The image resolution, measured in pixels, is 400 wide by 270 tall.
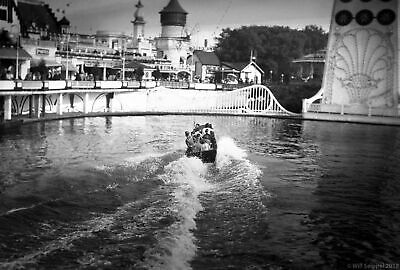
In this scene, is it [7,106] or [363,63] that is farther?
[363,63]

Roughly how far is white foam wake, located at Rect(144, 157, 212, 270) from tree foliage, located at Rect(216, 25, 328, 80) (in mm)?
80548

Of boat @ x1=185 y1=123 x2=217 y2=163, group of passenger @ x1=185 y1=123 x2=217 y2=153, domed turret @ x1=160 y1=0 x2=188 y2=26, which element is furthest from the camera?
domed turret @ x1=160 y1=0 x2=188 y2=26

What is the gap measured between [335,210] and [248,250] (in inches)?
247

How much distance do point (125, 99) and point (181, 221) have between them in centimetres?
4453

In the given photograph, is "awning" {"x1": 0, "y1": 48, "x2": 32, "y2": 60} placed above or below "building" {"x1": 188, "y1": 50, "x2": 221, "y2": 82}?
below

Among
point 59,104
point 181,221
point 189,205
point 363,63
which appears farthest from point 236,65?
point 181,221

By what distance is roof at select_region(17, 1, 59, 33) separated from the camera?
72062mm

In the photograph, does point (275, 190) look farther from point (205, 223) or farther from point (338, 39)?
point (338, 39)

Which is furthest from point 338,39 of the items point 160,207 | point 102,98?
point 160,207

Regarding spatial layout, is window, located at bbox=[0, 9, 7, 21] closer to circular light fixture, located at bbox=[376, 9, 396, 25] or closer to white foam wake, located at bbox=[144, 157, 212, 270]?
white foam wake, located at bbox=[144, 157, 212, 270]

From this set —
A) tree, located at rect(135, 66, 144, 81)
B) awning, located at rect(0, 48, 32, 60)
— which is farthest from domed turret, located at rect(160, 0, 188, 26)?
awning, located at rect(0, 48, 32, 60)

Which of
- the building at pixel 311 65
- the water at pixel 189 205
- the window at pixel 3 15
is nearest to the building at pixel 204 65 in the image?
the building at pixel 311 65

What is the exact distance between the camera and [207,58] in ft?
326

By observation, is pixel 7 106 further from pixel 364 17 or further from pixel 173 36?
pixel 173 36
